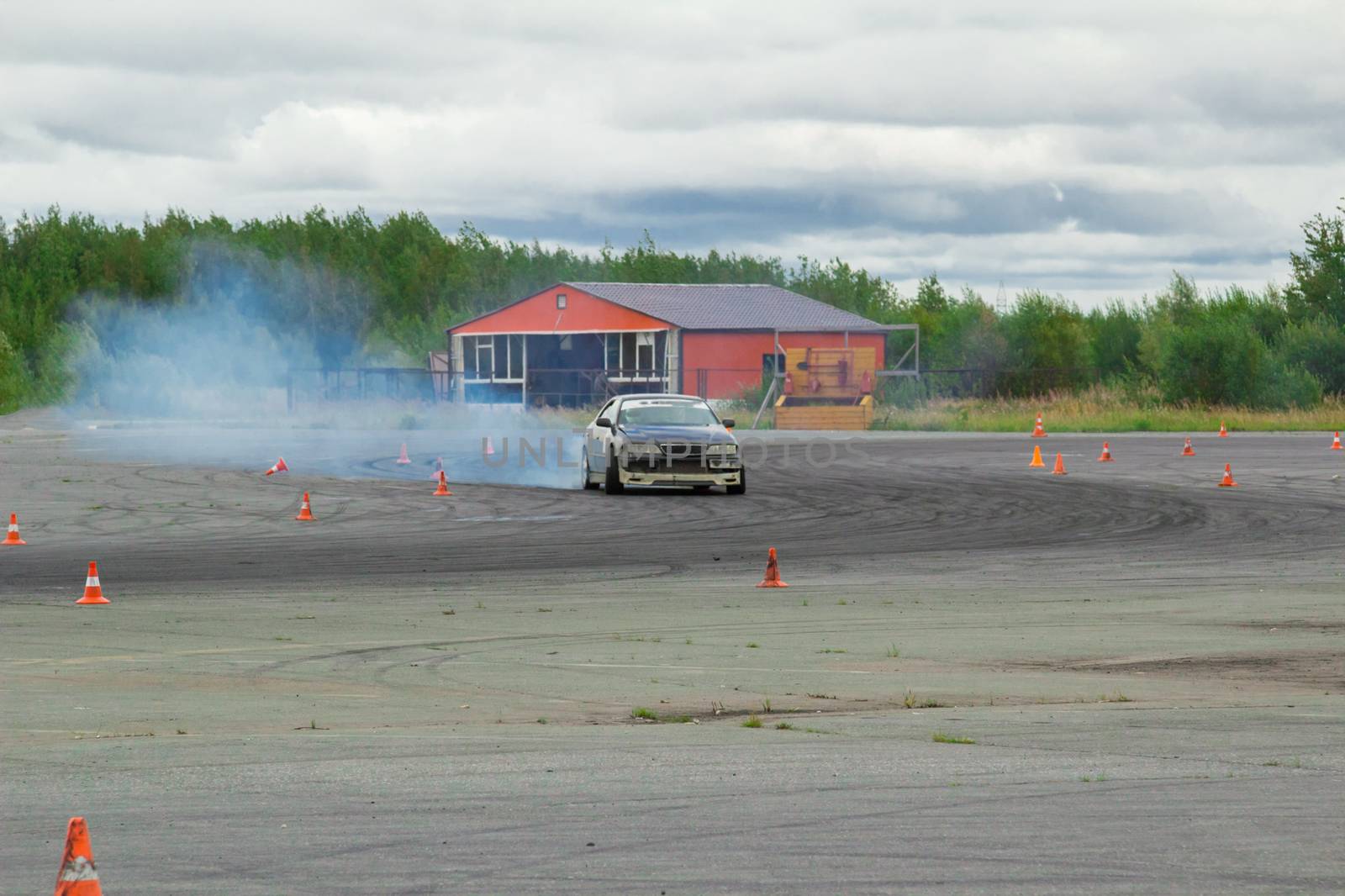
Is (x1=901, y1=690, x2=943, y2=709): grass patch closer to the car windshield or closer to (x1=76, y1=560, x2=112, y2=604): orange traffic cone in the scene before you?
(x1=76, y1=560, x2=112, y2=604): orange traffic cone

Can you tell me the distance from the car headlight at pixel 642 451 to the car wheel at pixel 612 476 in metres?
0.29

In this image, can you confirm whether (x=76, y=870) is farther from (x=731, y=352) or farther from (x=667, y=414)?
(x=731, y=352)

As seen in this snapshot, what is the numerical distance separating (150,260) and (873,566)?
263 feet

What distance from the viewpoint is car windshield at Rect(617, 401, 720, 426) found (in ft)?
86.7

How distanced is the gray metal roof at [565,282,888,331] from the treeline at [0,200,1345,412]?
5.01 metres

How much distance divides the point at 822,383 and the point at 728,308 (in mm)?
12561

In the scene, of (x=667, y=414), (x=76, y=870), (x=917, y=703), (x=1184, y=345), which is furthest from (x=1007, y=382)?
(x=76, y=870)

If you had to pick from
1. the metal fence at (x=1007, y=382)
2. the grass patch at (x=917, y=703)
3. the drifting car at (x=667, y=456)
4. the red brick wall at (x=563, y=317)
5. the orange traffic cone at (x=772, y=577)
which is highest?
the red brick wall at (x=563, y=317)

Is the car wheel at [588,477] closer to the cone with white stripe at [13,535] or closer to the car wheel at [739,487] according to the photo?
the car wheel at [739,487]

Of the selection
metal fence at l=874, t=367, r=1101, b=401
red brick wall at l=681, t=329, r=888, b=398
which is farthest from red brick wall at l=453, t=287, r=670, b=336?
metal fence at l=874, t=367, r=1101, b=401

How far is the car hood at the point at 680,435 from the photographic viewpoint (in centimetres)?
2547

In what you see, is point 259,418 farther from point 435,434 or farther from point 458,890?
point 458,890

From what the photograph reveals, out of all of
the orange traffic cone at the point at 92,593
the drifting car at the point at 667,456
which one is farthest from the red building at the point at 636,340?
the orange traffic cone at the point at 92,593

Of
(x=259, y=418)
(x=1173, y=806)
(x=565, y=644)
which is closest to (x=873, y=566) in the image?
(x=565, y=644)
